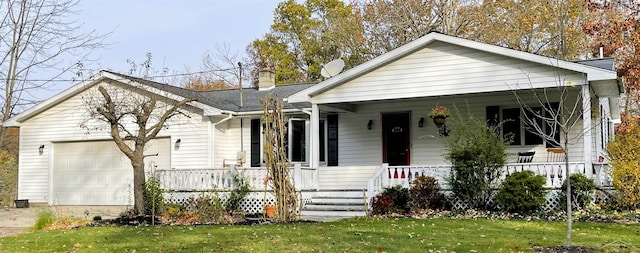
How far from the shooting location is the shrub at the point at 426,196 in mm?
14422

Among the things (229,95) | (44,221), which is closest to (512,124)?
(229,95)

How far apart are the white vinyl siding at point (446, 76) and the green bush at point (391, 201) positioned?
2.48 m

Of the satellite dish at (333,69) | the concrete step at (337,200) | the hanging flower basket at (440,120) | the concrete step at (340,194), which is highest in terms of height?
the satellite dish at (333,69)

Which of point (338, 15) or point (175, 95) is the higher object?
point (338, 15)

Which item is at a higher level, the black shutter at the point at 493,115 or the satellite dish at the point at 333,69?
the satellite dish at the point at 333,69

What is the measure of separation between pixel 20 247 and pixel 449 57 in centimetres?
1016

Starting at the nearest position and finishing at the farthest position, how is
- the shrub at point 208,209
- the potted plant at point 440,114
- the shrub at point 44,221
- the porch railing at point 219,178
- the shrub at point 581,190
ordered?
the shrub at point 44,221, the shrub at point 581,190, the shrub at point 208,209, the potted plant at point 440,114, the porch railing at point 219,178

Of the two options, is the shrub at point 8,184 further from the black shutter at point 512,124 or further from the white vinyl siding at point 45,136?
the black shutter at point 512,124

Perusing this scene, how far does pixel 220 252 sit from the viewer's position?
8852mm

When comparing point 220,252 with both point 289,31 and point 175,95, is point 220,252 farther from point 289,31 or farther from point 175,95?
point 289,31

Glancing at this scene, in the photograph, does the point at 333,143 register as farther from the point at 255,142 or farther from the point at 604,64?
the point at 604,64

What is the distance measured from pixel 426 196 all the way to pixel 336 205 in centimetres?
232

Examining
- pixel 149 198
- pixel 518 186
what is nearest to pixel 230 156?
pixel 149 198

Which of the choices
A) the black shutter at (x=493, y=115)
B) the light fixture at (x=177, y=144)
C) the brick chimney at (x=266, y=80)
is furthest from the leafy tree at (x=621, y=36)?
the light fixture at (x=177, y=144)
